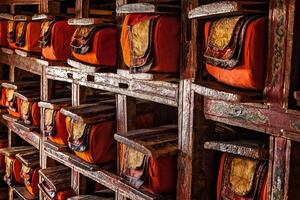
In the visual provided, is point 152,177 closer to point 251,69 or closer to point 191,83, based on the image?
point 191,83

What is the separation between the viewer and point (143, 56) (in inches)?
120

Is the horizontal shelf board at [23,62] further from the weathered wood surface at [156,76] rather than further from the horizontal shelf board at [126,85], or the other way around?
the weathered wood surface at [156,76]

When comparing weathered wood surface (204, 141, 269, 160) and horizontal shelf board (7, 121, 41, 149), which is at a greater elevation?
weathered wood surface (204, 141, 269, 160)

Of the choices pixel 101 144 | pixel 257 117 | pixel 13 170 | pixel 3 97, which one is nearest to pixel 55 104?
pixel 101 144

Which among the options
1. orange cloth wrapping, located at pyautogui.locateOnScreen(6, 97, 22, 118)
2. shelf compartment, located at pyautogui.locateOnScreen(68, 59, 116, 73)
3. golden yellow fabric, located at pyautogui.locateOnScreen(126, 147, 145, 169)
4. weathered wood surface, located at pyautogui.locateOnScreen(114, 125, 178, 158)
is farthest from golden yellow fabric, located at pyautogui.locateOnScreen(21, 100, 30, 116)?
golden yellow fabric, located at pyautogui.locateOnScreen(126, 147, 145, 169)

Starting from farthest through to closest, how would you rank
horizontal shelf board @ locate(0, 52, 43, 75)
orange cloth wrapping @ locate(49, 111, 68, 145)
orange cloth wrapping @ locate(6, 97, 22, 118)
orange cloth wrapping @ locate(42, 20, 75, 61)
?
Answer: orange cloth wrapping @ locate(6, 97, 22, 118) < horizontal shelf board @ locate(0, 52, 43, 75) < orange cloth wrapping @ locate(49, 111, 68, 145) < orange cloth wrapping @ locate(42, 20, 75, 61)

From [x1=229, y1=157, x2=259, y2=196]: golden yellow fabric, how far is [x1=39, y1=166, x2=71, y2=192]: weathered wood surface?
244cm

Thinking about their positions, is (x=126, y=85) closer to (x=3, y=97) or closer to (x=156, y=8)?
(x=156, y=8)

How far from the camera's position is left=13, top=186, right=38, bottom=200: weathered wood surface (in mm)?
5600

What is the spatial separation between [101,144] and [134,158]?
646mm

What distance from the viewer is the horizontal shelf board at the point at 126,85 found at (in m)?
3.18

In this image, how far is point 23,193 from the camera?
5805 mm

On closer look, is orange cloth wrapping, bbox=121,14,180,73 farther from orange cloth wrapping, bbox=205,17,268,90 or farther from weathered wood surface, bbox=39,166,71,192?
weathered wood surface, bbox=39,166,71,192

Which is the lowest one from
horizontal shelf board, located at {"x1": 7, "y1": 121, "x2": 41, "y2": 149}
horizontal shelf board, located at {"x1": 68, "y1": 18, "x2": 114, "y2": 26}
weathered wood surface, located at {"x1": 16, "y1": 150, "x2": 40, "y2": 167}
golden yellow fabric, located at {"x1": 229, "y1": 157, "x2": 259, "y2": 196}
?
weathered wood surface, located at {"x1": 16, "y1": 150, "x2": 40, "y2": 167}
